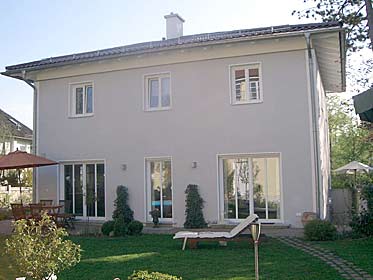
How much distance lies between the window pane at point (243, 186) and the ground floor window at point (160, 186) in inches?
92.9

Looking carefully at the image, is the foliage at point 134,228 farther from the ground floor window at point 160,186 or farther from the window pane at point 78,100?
the window pane at point 78,100

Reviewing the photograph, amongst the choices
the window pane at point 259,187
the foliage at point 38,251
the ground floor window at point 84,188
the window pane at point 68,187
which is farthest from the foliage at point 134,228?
the foliage at point 38,251

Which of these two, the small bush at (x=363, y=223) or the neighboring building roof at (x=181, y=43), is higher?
the neighboring building roof at (x=181, y=43)

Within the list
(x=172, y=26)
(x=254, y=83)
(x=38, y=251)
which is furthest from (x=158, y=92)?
Result: (x=38, y=251)

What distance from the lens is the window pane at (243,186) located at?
47.6ft

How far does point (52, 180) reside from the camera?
17484 mm

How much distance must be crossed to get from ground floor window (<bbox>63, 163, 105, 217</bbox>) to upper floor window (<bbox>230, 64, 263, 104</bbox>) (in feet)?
18.2

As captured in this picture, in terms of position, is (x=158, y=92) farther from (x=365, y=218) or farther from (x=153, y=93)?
(x=365, y=218)

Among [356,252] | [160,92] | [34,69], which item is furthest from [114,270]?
[34,69]

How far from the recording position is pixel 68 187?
17.3 m

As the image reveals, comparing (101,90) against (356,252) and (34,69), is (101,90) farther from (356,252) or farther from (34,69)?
(356,252)

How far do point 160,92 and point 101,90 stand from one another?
7.65ft

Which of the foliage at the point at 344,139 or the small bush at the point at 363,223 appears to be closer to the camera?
the small bush at the point at 363,223

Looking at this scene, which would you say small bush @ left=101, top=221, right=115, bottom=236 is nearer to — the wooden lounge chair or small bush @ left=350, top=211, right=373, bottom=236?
the wooden lounge chair
